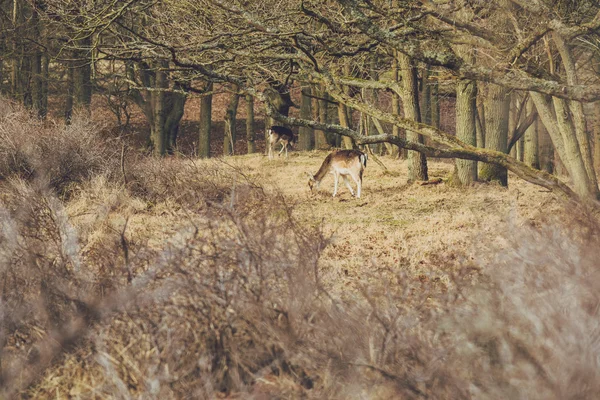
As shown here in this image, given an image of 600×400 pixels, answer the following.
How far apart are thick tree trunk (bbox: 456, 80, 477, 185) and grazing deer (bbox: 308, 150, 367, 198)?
2067mm

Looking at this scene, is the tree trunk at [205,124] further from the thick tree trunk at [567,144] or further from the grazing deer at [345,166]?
the thick tree trunk at [567,144]

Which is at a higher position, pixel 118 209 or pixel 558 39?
pixel 558 39

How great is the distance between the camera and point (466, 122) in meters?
17.7

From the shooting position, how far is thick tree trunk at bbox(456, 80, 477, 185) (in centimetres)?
1733

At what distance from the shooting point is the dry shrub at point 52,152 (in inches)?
579

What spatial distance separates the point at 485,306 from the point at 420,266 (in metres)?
4.74

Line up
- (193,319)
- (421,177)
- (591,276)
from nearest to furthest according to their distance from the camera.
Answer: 1. (591,276)
2. (193,319)
3. (421,177)

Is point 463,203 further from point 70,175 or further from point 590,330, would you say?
point 590,330

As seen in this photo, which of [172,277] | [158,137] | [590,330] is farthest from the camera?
[158,137]

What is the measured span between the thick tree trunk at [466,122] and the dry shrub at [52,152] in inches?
279

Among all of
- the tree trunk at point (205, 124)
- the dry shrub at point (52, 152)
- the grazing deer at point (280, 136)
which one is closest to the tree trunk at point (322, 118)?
the grazing deer at point (280, 136)

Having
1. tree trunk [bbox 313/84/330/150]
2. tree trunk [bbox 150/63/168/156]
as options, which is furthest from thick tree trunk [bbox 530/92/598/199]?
tree trunk [bbox 150/63/168/156]

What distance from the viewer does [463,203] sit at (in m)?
15.1

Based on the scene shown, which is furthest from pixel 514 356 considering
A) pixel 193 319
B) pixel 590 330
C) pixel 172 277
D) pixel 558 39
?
pixel 558 39
